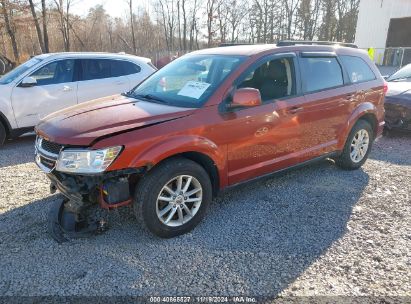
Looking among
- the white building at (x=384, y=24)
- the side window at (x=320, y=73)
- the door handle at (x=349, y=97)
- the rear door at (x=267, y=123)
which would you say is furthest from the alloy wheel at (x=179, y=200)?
the white building at (x=384, y=24)

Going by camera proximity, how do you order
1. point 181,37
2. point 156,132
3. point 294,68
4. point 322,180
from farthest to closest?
point 181,37
point 322,180
point 294,68
point 156,132

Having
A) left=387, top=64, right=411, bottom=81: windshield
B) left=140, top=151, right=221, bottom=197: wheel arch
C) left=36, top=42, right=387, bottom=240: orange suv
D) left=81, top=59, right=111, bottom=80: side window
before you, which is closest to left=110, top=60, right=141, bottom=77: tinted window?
left=81, top=59, right=111, bottom=80: side window

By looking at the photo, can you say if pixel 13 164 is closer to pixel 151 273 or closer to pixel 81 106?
pixel 81 106

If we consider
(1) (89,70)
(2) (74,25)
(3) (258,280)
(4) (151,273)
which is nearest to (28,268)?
(4) (151,273)

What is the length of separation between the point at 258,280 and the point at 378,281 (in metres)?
0.98

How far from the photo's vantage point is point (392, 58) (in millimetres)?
21234

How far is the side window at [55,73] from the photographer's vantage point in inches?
258

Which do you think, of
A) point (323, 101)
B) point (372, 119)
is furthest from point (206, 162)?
point (372, 119)

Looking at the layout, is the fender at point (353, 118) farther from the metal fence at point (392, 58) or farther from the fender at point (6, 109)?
the metal fence at point (392, 58)

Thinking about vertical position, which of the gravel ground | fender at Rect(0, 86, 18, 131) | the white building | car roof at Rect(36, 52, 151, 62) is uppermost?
the white building

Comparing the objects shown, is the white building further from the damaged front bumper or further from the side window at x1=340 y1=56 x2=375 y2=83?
the damaged front bumper

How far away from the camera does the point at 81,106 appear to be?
3.84 m

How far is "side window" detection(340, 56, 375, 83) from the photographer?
480 cm

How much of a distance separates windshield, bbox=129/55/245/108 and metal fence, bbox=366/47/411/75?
61.8 feet
